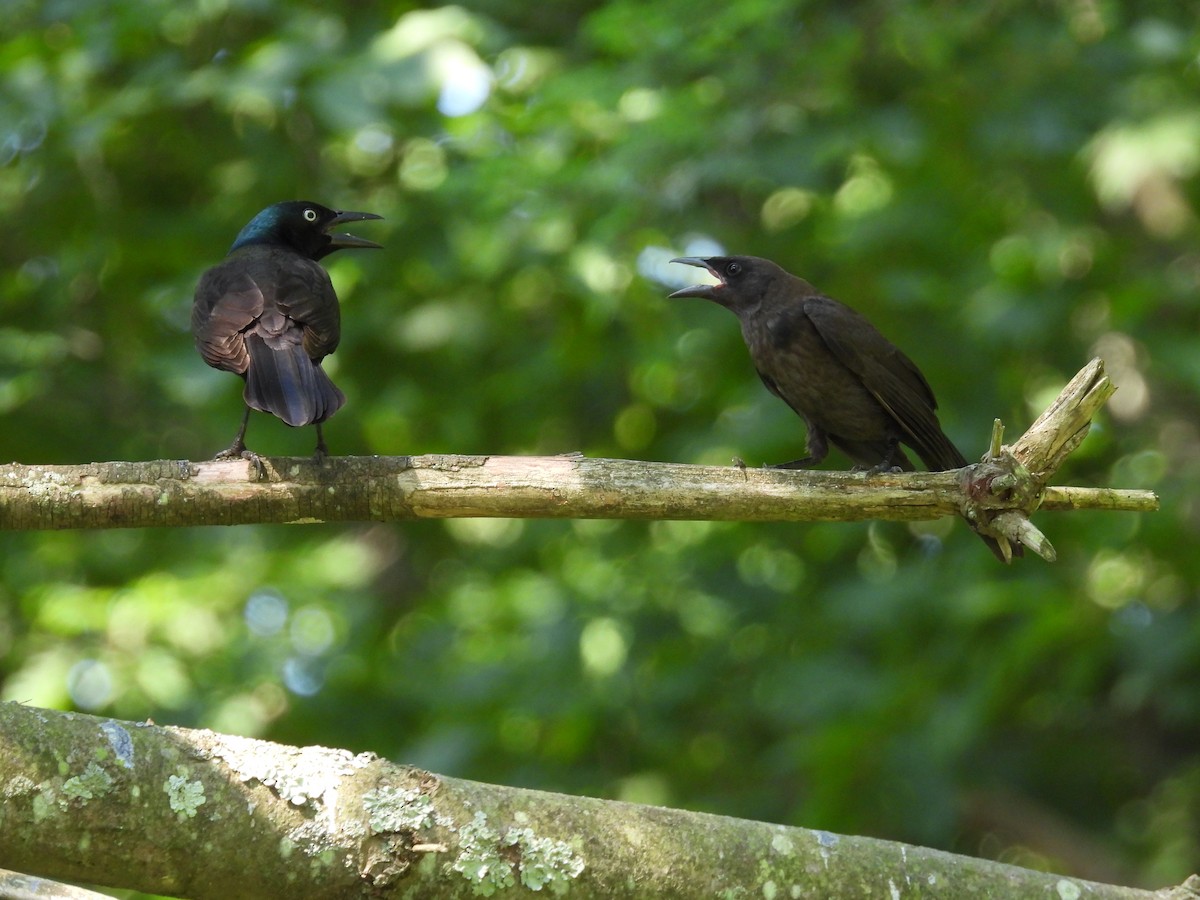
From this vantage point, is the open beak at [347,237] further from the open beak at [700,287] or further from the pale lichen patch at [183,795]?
the pale lichen patch at [183,795]

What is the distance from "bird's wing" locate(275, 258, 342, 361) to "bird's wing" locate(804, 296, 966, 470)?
5.58 ft

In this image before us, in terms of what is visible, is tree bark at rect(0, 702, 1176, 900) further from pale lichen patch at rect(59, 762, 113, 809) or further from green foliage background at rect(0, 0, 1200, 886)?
green foliage background at rect(0, 0, 1200, 886)

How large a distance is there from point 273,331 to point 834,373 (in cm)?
196

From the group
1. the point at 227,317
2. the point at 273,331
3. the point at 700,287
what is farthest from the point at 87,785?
the point at 700,287

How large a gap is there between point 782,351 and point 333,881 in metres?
2.96

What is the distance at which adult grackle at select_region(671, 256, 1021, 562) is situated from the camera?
15.4 ft

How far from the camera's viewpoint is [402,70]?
205 inches

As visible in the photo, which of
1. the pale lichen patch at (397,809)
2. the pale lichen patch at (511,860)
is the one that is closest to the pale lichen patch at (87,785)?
the pale lichen patch at (397,809)

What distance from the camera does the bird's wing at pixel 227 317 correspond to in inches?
151

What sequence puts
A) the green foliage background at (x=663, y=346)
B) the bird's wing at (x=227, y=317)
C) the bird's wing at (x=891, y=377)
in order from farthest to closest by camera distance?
the green foliage background at (x=663, y=346) → the bird's wing at (x=891, y=377) → the bird's wing at (x=227, y=317)

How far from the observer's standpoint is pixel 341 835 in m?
2.36

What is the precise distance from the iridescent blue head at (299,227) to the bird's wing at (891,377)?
5.65ft

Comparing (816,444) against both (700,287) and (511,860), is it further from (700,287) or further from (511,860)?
(511,860)

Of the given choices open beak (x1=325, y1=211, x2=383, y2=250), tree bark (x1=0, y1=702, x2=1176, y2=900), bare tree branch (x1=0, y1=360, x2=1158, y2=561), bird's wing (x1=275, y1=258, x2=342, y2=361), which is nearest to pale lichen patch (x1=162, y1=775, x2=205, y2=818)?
tree bark (x1=0, y1=702, x2=1176, y2=900)
